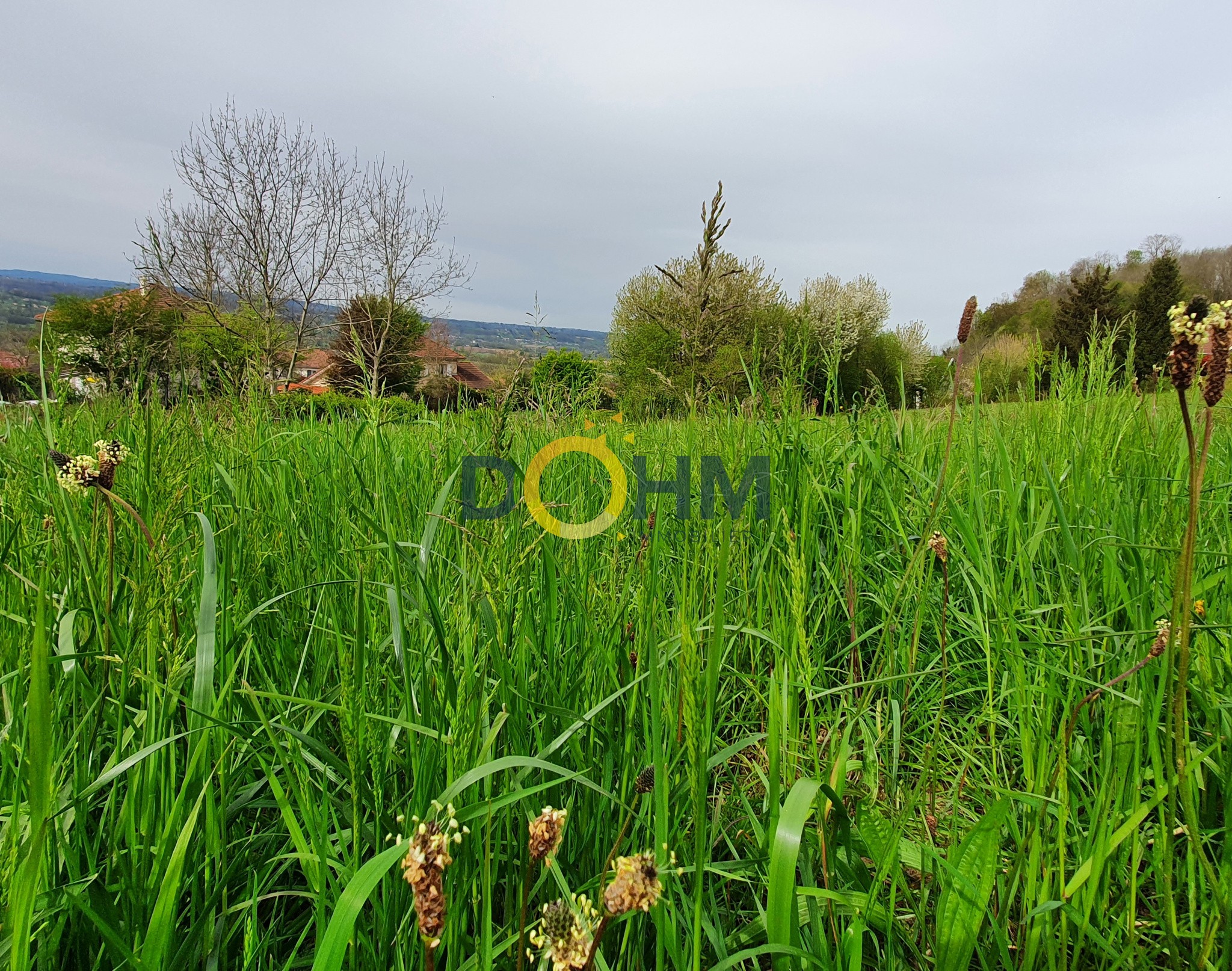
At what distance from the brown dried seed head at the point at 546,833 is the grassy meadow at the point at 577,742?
0.06 meters

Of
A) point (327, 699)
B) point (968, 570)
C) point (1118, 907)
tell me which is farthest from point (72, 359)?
point (1118, 907)

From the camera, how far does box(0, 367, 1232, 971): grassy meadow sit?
66 centimetres

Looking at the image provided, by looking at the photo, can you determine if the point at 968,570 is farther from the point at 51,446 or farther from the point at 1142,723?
the point at 51,446

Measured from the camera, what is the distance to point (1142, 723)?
0.90 metres

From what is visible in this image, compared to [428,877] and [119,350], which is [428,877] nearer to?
[428,877]

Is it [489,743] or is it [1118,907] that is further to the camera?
[1118,907]

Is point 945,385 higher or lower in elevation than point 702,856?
higher

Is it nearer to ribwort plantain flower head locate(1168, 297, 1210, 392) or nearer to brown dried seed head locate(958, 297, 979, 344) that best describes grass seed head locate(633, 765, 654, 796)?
ribwort plantain flower head locate(1168, 297, 1210, 392)

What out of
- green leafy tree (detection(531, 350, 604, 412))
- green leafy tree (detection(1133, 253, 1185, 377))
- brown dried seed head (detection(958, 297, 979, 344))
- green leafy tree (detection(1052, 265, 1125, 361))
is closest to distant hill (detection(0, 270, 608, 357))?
green leafy tree (detection(531, 350, 604, 412))

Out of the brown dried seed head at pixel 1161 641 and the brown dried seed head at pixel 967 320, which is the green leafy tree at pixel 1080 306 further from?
the brown dried seed head at pixel 1161 641

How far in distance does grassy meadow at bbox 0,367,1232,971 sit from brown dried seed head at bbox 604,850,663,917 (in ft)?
0.21

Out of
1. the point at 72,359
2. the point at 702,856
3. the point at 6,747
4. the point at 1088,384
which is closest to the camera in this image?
the point at 702,856

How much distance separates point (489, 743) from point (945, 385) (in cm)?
382

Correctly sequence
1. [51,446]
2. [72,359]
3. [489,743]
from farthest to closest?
[72,359] → [51,446] → [489,743]
